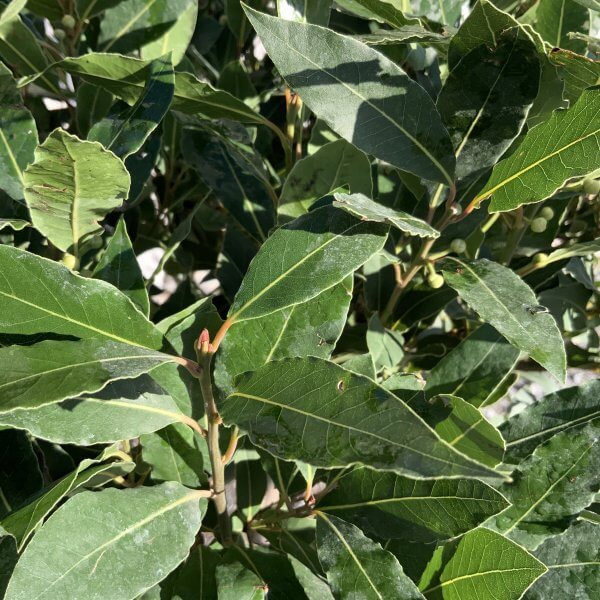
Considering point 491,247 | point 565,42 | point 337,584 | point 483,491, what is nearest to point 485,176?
point 565,42

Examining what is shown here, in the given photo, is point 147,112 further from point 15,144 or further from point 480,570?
point 480,570

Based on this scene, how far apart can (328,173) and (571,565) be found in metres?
0.66

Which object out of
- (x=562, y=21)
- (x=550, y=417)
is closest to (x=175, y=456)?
(x=550, y=417)

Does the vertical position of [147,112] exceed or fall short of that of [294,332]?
it exceeds it

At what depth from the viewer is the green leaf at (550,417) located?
1.02 m

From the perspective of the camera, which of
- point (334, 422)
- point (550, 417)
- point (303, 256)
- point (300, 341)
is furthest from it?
point (550, 417)

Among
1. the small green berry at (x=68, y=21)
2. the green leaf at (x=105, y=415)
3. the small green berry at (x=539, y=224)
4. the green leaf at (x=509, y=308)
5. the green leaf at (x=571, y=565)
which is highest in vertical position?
the small green berry at (x=68, y=21)

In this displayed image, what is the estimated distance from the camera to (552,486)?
98cm

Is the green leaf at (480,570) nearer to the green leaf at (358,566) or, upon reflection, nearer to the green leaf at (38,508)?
the green leaf at (358,566)

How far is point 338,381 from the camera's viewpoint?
0.71 m

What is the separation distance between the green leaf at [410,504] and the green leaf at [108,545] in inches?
8.4

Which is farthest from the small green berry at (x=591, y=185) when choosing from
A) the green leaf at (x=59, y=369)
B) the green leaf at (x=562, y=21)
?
the green leaf at (x=59, y=369)

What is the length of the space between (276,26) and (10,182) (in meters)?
0.47

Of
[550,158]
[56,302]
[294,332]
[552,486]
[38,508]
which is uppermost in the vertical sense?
[550,158]
